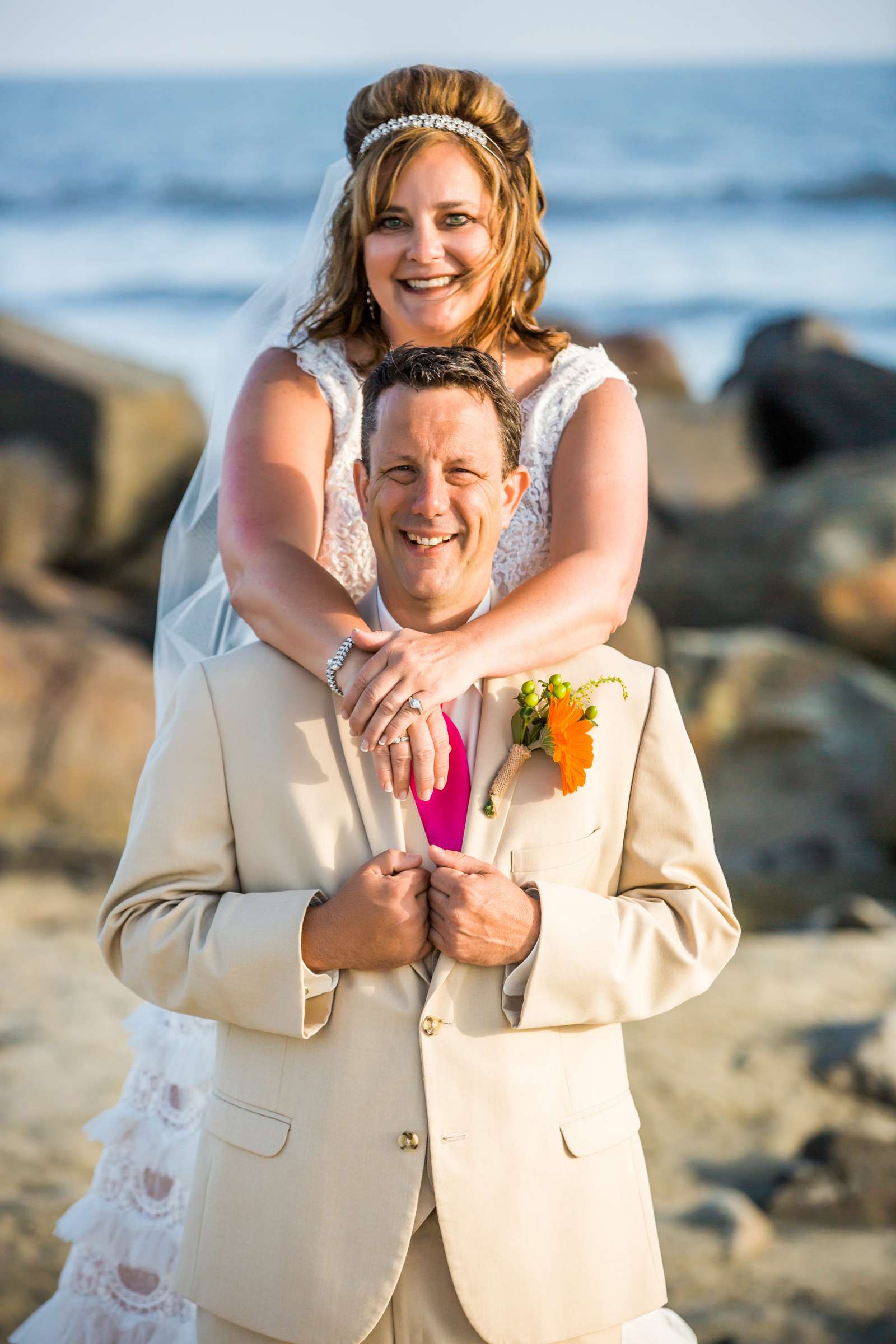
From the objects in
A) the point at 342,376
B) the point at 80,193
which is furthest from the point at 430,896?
the point at 80,193

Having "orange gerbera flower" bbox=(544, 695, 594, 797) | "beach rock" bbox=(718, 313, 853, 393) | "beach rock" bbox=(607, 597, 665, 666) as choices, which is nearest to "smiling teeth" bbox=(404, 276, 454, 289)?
"orange gerbera flower" bbox=(544, 695, 594, 797)

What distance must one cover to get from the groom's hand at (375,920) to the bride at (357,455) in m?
0.36

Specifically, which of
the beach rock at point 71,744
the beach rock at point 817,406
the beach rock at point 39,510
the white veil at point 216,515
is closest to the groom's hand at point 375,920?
the white veil at point 216,515

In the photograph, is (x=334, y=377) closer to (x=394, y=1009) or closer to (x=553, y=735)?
(x=553, y=735)

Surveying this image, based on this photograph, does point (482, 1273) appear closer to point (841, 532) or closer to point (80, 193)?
point (841, 532)

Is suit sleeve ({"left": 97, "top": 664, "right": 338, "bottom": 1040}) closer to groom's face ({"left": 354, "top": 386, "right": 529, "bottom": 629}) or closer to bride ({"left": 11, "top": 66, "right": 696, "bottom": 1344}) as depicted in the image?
bride ({"left": 11, "top": 66, "right": 696, "bottom": 1344})

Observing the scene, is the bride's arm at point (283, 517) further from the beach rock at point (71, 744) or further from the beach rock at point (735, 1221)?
the beach rock at point (71, 744)

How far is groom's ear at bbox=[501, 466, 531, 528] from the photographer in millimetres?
2121

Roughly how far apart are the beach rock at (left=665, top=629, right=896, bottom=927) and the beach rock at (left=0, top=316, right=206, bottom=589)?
410 centimetres

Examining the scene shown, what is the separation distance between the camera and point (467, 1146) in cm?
193

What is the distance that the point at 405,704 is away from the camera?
1.93 m

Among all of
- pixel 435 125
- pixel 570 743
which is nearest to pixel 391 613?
pixel 570 743

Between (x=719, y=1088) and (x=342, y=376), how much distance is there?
147 inches

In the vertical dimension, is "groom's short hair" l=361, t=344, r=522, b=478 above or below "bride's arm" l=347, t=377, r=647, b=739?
above
